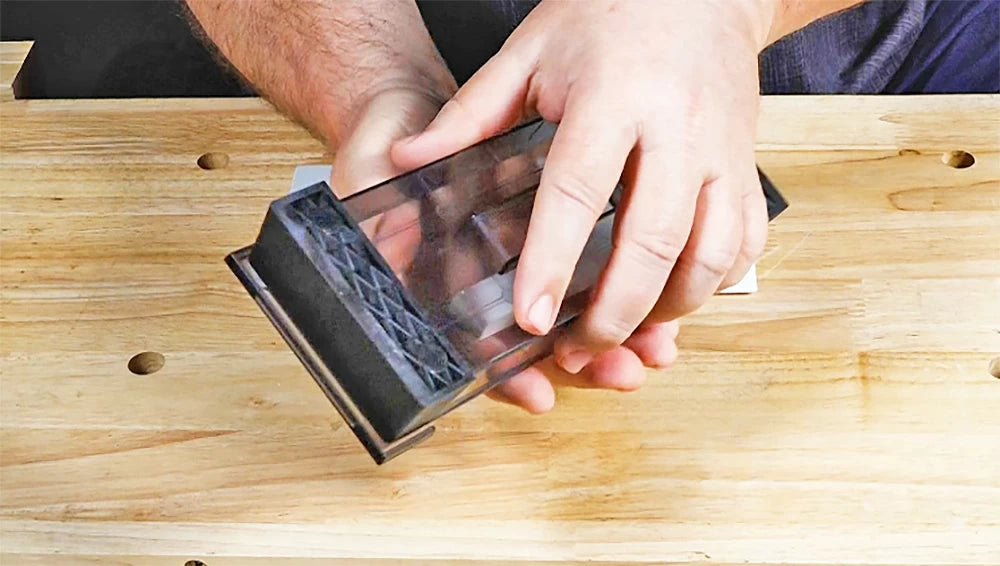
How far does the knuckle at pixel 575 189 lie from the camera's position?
50 centimetres

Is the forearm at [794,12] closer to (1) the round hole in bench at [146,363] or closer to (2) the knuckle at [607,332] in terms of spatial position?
(2) the knuckle at [607,332]

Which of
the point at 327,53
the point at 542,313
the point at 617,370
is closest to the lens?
the point at 542,313

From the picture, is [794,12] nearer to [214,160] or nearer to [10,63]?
[214,160]

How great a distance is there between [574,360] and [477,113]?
0.43ft

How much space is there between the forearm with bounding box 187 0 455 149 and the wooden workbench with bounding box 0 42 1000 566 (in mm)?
44

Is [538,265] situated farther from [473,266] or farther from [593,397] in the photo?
[593,397]

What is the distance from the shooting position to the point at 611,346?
0.55 m

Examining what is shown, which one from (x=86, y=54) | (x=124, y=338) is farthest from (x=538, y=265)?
(x=86, y=54)

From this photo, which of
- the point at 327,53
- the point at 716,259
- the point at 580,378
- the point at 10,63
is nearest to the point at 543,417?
the point at 580,378

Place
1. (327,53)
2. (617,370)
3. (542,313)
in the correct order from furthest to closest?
1. (327,53)
2. (617,370)
3. (542,313)

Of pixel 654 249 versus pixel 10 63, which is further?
pixel 10 63

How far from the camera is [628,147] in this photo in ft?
1.70

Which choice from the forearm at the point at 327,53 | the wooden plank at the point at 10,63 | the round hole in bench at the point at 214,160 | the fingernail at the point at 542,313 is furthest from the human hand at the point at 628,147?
the wooden plank at the point at 10,63

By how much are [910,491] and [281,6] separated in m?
0.48
